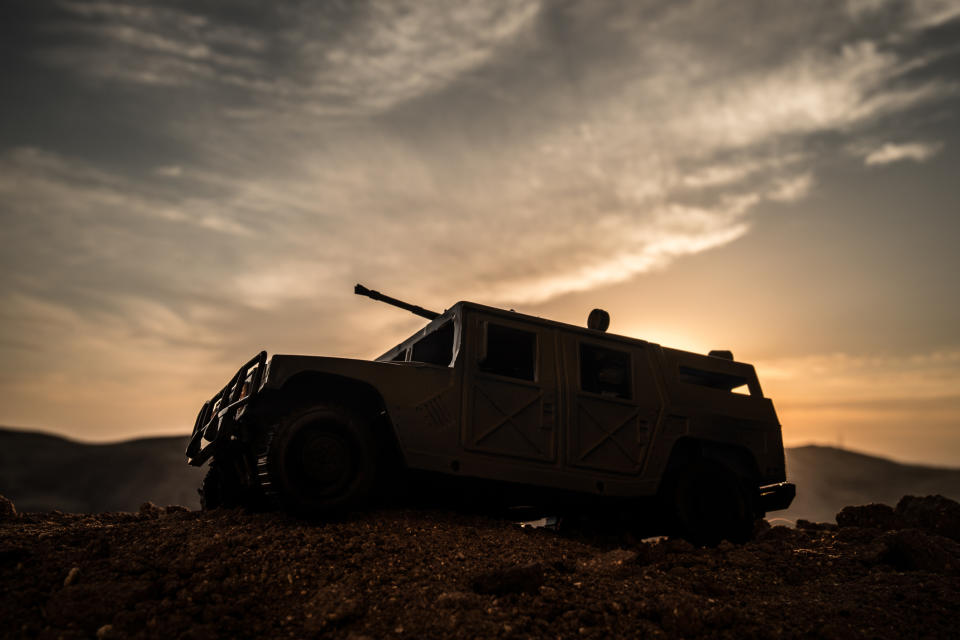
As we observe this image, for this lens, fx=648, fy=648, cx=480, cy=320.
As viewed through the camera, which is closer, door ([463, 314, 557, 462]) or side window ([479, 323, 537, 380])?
door ([463, 314, 557, 462])

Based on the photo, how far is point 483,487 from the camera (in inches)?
226

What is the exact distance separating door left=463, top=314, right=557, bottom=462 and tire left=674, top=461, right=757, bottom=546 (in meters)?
1.82

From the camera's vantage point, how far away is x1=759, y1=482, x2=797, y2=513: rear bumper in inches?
291

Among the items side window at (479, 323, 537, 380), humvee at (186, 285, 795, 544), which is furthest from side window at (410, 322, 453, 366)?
side window at (479, 323, 537, 380)

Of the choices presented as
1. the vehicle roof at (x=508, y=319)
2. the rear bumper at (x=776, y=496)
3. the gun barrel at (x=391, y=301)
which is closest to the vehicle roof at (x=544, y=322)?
the vehicle roof at (x=508, y=319)

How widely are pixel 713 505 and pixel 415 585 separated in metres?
4.09

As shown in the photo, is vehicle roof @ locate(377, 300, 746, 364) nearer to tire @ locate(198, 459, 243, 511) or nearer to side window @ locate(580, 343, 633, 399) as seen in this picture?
side window @ locate(580, 343, 633, 399)

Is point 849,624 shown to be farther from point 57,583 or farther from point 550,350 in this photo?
point 57,583

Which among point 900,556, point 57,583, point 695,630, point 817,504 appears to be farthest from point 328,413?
point 817,504

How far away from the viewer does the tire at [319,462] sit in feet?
15.9

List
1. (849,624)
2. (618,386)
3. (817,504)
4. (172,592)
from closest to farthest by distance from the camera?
(172,592)
(849,624)
(618,386)
(817,504)

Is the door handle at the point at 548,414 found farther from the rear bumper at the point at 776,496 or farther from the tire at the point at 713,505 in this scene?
the rear bumper at the point at 776,496

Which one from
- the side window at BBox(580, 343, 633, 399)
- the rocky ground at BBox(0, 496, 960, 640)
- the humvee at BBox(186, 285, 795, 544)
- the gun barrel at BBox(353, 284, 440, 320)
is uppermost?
the gun barrel at BBox(353, 284, 440, 320)

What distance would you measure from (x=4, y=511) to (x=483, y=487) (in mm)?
4641
